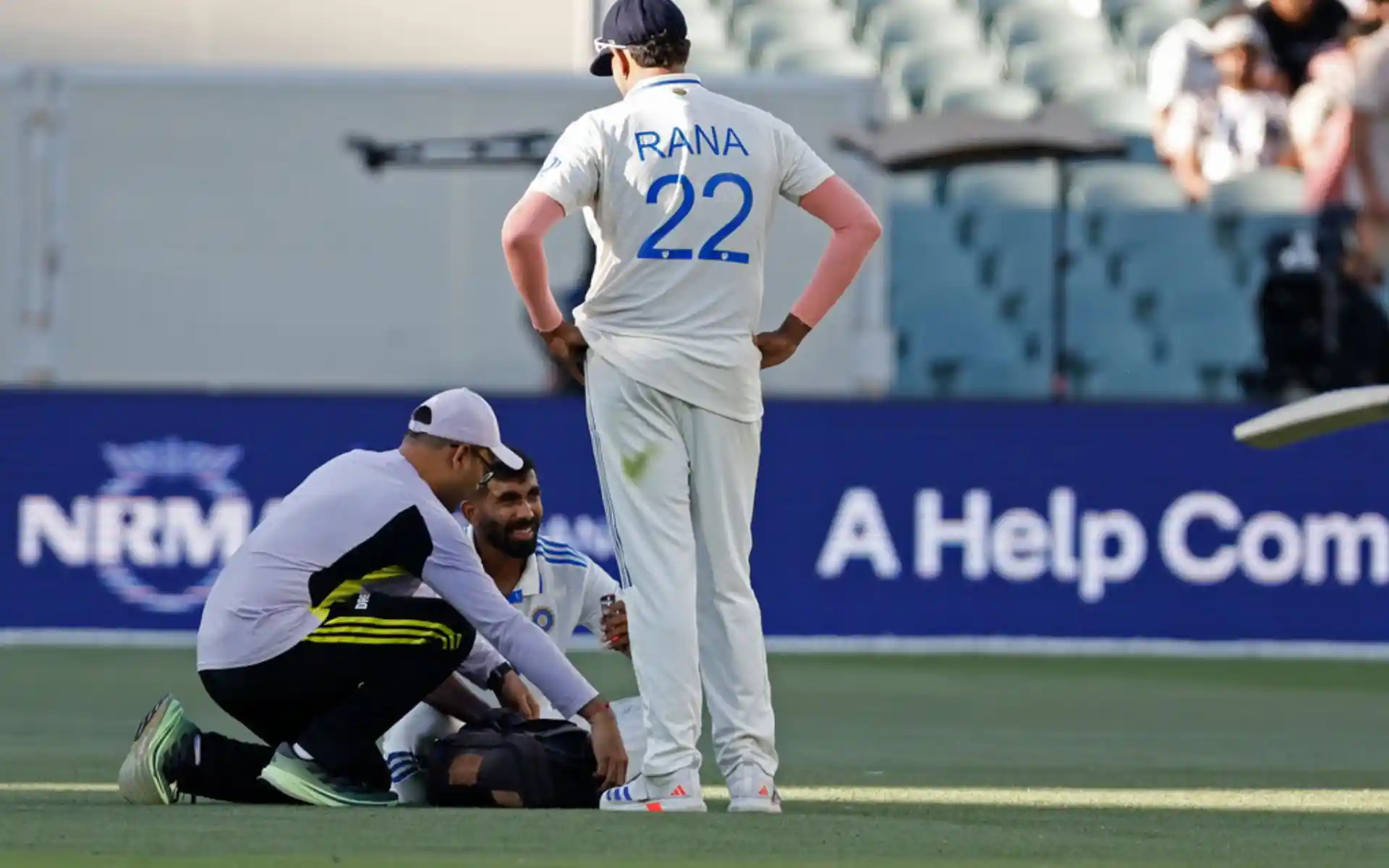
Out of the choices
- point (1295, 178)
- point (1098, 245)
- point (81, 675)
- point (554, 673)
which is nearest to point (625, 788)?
point (554, 673)

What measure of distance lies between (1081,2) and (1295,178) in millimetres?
4163

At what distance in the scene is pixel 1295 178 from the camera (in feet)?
57.8

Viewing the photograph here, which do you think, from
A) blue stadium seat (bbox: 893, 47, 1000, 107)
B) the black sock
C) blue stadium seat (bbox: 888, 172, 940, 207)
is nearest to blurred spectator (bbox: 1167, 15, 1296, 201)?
blue stadium seat (bbox: 888, 172, 940, 207)

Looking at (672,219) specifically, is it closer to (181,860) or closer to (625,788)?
(625,788)

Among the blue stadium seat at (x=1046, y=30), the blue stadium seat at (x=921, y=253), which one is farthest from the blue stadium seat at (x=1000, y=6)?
the blue stadium seat at (x=921, y=253)

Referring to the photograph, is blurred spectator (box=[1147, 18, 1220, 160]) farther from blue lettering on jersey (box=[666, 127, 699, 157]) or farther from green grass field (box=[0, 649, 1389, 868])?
blue lettering on jersey (box=[666, 127, 699, 157])

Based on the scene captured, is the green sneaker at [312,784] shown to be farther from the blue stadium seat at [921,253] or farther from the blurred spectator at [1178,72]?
the blurred spectator at [1178,72]

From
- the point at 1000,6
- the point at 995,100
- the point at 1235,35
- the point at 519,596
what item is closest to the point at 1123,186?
the point at 1235,35

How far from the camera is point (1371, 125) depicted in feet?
57.6

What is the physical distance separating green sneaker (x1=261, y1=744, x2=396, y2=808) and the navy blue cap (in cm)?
196

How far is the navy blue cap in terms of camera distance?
7.25 m

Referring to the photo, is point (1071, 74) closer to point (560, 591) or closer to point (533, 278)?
point (560, 591)

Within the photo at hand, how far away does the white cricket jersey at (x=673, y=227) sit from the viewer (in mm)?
7172

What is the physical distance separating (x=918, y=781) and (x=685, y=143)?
2.55 metres
